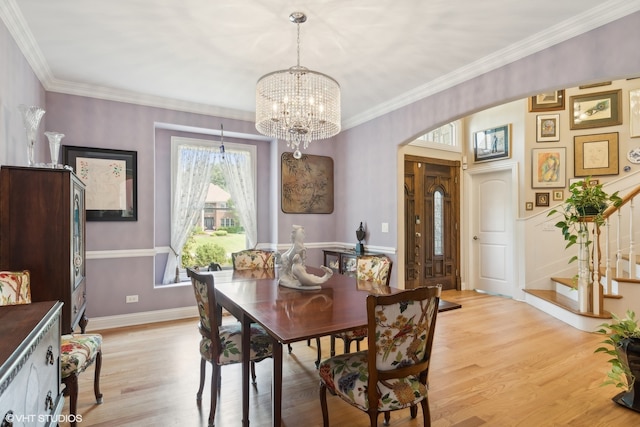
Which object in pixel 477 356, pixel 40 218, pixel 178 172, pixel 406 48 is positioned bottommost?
pixel 477 356

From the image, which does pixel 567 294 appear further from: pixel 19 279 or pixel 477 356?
pixel 19 279

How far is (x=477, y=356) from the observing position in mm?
3074

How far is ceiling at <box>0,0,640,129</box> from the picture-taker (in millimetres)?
2303

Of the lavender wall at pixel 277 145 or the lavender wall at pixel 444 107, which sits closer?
the lavender wall at pixel 444 107

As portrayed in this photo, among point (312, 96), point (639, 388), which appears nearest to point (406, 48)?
point (312, 96)

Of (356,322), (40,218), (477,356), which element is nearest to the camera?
(356,322)

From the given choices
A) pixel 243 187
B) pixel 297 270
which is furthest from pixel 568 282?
pixel 243 187

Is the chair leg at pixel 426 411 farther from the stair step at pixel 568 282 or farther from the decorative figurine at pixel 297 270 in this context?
the stair step at pixel 568 282

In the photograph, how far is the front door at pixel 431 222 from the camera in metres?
5.41

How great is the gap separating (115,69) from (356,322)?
134 inches

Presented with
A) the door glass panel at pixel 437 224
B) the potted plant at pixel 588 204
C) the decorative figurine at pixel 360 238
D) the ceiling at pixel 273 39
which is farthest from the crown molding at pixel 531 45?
the door glass panel at pixel 437 224

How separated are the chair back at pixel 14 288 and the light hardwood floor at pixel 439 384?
34.1 inches

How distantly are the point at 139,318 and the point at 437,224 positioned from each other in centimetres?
473

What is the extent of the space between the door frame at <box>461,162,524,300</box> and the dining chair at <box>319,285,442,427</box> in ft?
14.1
